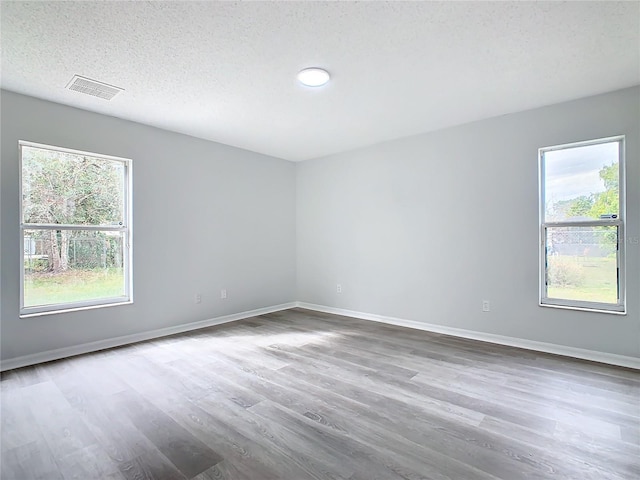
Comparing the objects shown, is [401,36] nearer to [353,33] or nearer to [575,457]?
[353,33]

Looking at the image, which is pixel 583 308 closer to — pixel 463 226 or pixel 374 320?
pixel 463 226

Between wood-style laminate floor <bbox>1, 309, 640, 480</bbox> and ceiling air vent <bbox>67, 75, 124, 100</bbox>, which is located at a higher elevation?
ceiling air vent <bbox>67, 75, 124, 100</bbox>

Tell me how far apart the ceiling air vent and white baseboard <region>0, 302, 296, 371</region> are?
8.35 feet

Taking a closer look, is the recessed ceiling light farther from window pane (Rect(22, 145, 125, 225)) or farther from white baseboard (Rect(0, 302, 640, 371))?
white baseboard (Rect(0, 302, 640, 371))

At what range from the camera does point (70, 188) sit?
3484 mm

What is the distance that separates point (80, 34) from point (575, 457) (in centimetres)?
399

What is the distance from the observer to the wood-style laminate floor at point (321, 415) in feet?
5.62

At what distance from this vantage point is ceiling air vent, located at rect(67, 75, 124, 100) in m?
2.85

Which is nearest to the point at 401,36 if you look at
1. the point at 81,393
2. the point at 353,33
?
the point at 353,33

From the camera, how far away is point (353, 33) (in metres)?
2.21

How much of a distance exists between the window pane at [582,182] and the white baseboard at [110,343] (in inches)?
Result: 167

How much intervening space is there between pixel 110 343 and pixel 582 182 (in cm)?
536

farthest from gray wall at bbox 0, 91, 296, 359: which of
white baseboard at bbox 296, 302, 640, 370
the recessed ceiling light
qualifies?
the recessed ceiling light

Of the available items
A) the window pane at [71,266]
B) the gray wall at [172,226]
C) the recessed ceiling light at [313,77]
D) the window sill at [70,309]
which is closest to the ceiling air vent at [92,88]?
the gray wall at [172,226]
